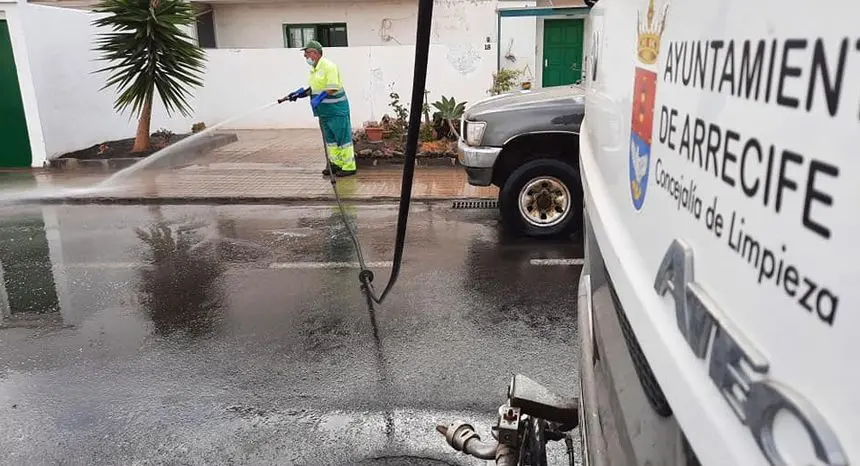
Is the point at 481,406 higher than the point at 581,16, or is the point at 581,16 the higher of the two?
the point at 581,16

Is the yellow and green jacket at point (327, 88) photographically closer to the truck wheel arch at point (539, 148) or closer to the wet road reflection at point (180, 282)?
the wet road reflection at point (180, 282)

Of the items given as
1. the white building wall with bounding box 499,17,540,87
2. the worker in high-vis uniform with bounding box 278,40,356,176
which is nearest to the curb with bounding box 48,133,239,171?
the worker in high-vis uniform with bounding box 278,40,356,176

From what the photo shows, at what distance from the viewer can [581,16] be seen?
15.5 m

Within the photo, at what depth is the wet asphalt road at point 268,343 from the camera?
3682mm

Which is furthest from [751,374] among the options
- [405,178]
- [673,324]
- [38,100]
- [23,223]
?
[38,100]

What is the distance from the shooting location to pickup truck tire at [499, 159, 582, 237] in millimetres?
6785

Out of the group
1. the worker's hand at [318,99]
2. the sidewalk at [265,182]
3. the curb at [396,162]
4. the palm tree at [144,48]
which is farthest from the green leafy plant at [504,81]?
the palm tree at [144,48]

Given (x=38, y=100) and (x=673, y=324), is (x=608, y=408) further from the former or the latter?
(x=38, y=100)

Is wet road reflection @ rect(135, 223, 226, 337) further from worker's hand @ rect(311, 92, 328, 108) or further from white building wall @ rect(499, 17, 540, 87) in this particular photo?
white building wall @ rect(499, 17, 540, 87)

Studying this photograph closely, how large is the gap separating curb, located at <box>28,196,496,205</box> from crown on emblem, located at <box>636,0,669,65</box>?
7.46m

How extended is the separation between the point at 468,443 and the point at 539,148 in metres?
4.72

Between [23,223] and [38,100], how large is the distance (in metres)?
4.64

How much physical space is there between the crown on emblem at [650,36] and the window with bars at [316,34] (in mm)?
17340

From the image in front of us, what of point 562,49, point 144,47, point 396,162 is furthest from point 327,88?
point 562,49
